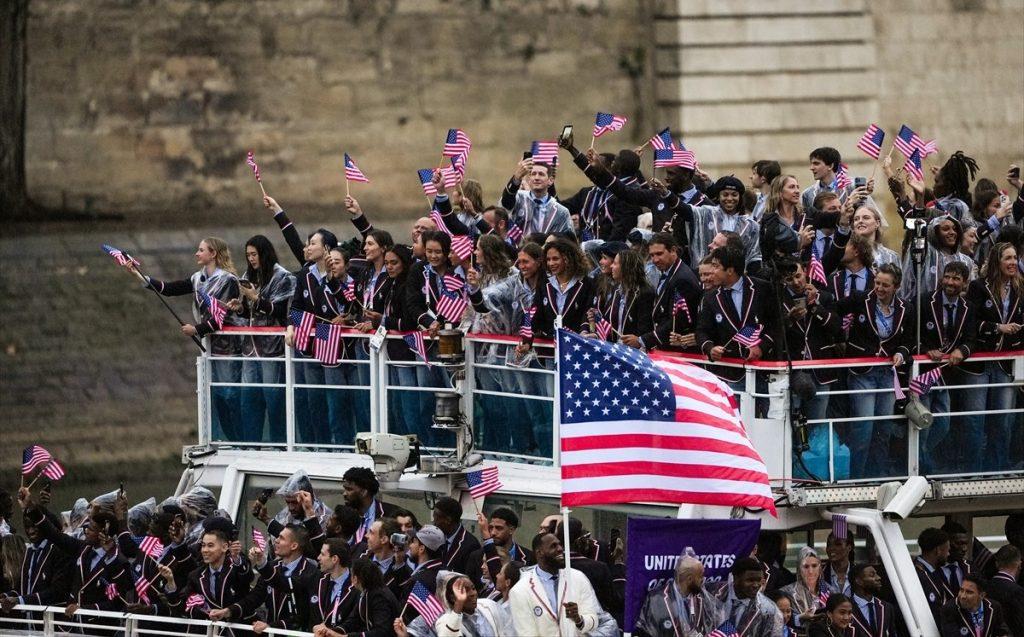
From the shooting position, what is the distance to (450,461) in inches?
653

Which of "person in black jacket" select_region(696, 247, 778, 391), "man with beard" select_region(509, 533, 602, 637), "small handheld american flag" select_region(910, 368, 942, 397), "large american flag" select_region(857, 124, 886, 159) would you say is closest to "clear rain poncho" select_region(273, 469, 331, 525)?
"person in black jacket" select_region(696, 247, 778, 391)

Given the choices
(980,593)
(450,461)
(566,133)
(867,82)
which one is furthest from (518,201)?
(867,82)

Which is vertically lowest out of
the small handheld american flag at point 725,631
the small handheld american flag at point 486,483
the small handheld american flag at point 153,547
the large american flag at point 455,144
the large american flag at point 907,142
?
the small handheld american flag at point 725,631

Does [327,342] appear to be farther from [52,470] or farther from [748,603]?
[748,603]

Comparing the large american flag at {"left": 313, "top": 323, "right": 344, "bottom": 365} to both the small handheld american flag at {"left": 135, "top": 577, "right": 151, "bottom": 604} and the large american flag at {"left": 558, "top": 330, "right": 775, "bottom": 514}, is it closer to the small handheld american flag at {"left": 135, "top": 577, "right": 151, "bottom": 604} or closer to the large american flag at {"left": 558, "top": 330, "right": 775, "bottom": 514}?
the small handheld american flag at {"left": 135, "top": 577, "right": 151, "bottom": 604}

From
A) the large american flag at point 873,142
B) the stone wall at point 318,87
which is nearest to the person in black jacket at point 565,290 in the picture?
the large american flag at point 873,142

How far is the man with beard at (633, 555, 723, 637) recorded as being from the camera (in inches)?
543

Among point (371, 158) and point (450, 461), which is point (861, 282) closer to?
point (450, 461)

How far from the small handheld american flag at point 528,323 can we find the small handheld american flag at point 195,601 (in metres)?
2.54

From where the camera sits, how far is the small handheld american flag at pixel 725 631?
45.2 ft

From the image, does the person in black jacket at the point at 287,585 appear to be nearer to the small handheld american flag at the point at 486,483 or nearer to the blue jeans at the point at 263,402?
the small handheld american flag at the point at 486,483

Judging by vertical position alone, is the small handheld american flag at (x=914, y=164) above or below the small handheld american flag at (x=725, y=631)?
above

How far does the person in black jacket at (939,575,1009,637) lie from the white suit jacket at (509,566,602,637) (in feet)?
7.29

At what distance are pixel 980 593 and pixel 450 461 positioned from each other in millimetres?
3689
